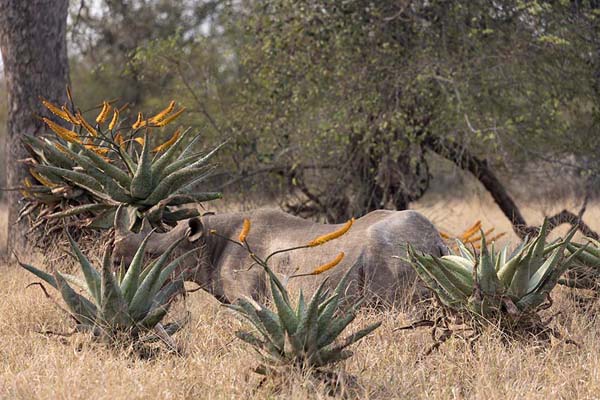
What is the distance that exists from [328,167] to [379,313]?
215 inches

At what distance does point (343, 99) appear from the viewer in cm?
1062

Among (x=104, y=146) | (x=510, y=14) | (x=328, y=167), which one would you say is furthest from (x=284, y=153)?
(x=104, y=146)

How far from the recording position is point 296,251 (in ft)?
21.1

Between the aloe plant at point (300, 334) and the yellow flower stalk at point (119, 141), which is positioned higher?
the yellow flower stalk at point (119, 141)

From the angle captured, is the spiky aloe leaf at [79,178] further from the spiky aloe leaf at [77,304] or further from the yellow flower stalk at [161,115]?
the spiky aloe leaf at [77,304]

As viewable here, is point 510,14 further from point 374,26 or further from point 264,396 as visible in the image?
point 264,396

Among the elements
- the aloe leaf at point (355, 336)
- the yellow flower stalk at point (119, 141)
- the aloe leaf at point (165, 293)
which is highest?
the yellow flower stalk at point (119, 141)

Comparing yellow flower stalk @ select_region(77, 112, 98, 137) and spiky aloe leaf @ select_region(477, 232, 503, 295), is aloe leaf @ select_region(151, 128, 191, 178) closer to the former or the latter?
yellow flower stalk @ select_region(77, 112, 98, 137)

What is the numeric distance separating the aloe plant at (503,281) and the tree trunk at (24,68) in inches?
193

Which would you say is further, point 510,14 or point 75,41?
point 75,41

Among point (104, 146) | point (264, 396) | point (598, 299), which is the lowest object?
point (598, 299)

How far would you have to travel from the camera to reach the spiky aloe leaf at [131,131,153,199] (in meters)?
6.41

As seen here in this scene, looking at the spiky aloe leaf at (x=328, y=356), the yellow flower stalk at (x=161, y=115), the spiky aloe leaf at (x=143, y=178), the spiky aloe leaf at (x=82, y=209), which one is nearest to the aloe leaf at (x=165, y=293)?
the spiky aloe leaf at (x=328, y=356)

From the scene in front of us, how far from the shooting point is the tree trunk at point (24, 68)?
8625 mm
